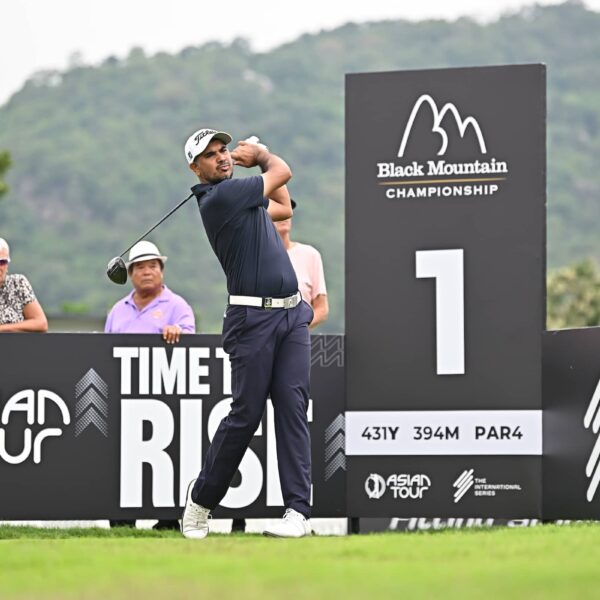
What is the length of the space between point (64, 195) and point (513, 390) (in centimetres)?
12185

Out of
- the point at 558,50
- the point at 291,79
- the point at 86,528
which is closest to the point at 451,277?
the point at 86,528

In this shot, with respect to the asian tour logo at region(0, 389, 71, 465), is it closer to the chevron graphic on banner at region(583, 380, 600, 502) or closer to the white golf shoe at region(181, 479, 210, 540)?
the white golf shoe at region(181, 479, 210, 540)

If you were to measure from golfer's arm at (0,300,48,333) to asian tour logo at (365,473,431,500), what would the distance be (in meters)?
2.32

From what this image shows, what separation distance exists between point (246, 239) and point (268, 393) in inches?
32.6

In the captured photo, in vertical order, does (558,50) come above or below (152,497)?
above

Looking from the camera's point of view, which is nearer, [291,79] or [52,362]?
[52,362]

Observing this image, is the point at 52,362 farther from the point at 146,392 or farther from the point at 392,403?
the point at 392,403

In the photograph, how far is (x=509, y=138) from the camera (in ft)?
28.7

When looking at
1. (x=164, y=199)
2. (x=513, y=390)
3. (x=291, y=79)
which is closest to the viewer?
(x=513, y=390)

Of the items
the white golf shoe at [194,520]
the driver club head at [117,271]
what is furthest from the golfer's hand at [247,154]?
the white golf shoe at [194,520]

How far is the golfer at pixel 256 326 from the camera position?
24.3 ft

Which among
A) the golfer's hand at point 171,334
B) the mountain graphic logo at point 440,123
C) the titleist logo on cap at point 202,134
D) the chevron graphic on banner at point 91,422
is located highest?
the mountain graphic logo at point 440,123

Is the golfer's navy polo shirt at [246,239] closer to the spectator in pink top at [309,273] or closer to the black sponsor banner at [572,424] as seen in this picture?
A: the spectator in pink top at [309,273]

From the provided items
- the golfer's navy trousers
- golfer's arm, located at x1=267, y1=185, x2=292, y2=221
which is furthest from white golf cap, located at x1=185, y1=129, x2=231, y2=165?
the golfer's navy trousers
